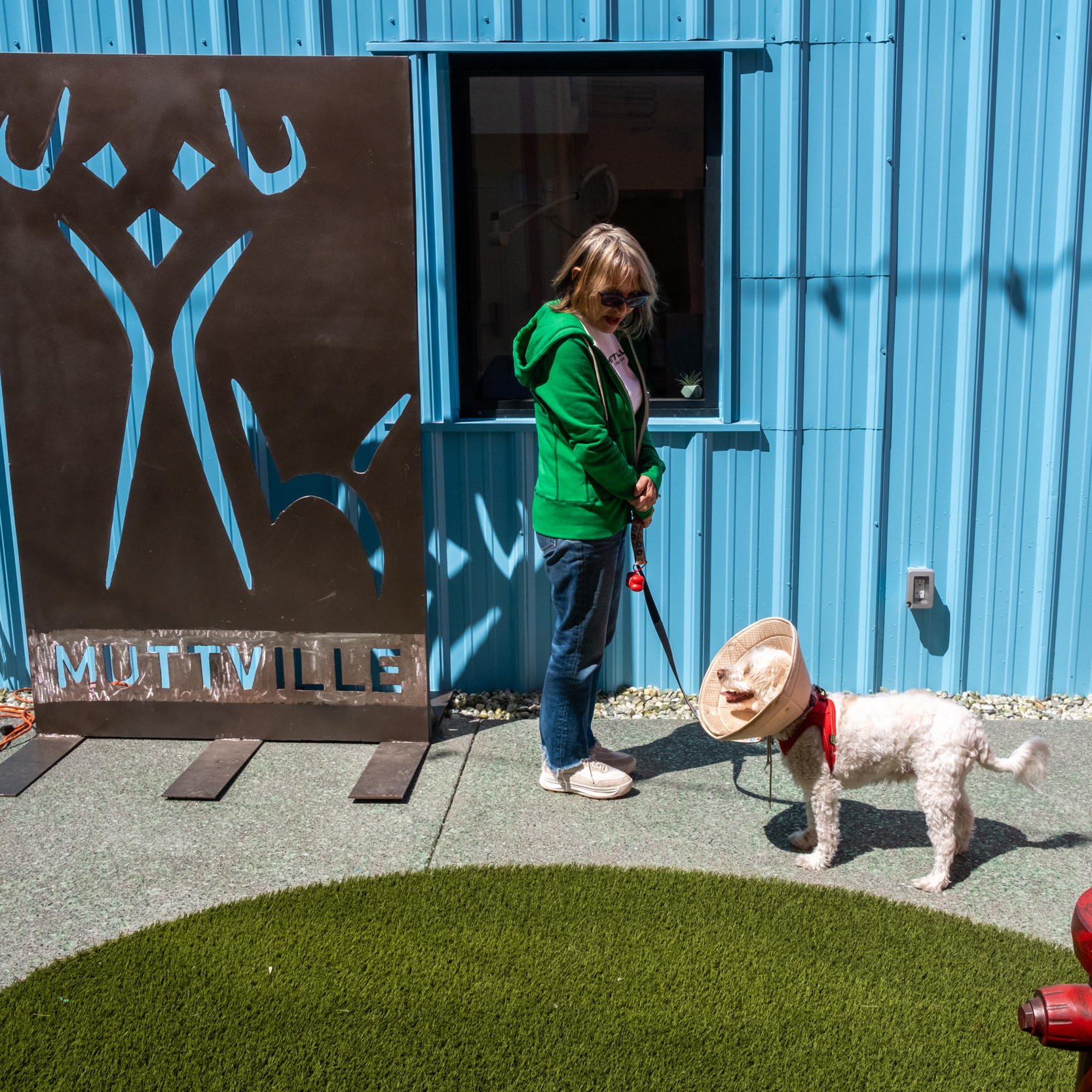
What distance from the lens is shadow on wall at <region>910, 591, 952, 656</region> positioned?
4.79 m

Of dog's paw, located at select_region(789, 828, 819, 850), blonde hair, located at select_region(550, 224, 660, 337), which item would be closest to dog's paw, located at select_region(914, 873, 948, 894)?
dog's paw, located at select_region(789, 828, 819, 850)

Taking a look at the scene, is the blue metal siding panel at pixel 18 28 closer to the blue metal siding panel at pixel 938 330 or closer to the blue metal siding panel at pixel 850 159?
the blue metal siding panel at pixel 850 159

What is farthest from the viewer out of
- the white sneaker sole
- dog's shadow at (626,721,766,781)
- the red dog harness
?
dog's shadow at (626,721,766,781)

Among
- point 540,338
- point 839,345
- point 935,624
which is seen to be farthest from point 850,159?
point 935,624

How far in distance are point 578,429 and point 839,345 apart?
173 cm

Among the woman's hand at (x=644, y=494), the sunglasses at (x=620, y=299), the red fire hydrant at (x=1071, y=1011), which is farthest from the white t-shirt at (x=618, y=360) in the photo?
the red fire hydrant at (x=1071, y=1011)

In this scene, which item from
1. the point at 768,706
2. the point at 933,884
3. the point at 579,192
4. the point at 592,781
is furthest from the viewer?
the point at 579,192

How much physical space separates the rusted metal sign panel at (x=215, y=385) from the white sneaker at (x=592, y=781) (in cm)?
74

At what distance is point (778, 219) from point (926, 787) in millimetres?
2525

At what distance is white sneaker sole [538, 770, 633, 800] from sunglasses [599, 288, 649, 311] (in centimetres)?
174

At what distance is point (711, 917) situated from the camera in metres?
3.09

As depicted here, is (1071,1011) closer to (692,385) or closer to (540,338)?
(540,338)

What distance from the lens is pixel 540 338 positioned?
3486mm

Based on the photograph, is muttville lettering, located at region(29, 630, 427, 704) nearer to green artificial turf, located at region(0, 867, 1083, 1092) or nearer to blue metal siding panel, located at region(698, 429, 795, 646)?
green artificial turf, located at region(0, 867, 1083, 1092)
